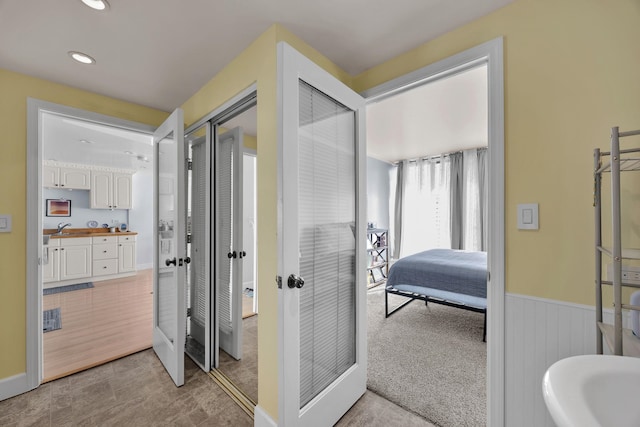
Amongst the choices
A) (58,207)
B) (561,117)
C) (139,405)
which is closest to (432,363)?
(561,117)

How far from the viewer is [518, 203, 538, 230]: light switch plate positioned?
127cm

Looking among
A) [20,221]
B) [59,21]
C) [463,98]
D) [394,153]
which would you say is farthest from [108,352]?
[394,153]

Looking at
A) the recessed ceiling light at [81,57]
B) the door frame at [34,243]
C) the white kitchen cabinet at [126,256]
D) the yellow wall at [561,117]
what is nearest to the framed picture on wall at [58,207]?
the white kitchen cabinet at [126,256]

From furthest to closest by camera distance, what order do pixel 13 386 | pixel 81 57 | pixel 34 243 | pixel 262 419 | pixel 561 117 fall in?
1. pixel 34 243
2. pixel 13 386
3. pixel 81 57
4. pixel 262 419
5. pixel 561 117

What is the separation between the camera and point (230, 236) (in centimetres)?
238

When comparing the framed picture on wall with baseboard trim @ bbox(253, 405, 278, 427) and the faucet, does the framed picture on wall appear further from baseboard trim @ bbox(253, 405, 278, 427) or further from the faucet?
baseboard trim @ bbox(253, 405, 278, 427)

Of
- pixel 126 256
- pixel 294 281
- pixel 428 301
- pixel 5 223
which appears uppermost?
pixel 5 223

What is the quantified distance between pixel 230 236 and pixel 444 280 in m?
2.44

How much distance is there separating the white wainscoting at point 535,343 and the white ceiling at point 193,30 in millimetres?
1535

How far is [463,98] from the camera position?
8.98 ft

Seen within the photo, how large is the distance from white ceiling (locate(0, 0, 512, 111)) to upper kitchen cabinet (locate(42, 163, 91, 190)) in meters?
4.10

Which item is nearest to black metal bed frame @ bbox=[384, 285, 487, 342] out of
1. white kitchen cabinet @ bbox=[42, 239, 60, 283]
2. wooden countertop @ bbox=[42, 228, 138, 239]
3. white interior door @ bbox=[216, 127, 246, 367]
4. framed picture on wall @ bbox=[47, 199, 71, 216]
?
white interior door @ bbox=[216, 127, 246, 367]

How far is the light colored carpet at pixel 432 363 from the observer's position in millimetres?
1781

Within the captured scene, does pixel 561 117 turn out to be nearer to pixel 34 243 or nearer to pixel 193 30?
pixel 193 30
